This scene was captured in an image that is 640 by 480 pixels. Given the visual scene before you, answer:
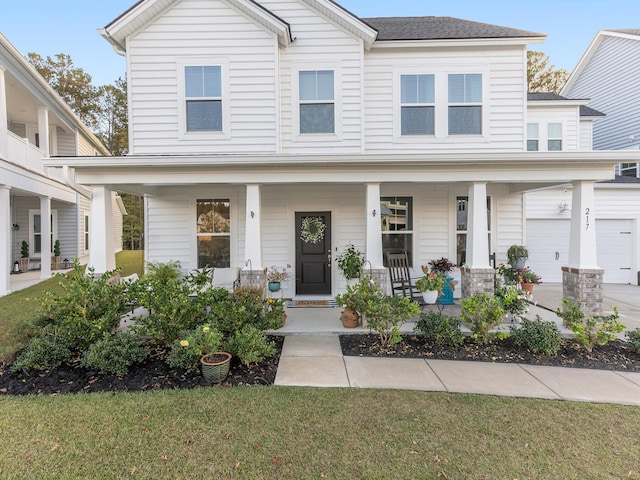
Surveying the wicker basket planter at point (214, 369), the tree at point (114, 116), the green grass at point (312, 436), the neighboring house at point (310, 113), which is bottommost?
the green grass at point (312, 436)

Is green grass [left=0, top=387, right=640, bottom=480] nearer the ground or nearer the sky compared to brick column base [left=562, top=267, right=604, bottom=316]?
nearer the ground

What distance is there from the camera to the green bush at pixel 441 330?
479 cm

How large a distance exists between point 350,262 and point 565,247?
7.12 metres

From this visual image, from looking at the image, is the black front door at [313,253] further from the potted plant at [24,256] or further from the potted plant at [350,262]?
the potted plant at [24,256]

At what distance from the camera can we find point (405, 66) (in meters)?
7.53

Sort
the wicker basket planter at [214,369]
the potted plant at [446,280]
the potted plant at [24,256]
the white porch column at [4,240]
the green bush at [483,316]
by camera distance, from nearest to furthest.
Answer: the wicker basket planter at [214,369] < the green bush at [483,316] < the potted plant at [446,280] < the white porch column at [4,240] < the potted plant at [24,256]

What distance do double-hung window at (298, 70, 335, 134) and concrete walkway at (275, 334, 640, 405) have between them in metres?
4.91

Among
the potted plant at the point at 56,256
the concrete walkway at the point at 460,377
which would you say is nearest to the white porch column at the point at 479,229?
the concrete walkway at the point at 460,377

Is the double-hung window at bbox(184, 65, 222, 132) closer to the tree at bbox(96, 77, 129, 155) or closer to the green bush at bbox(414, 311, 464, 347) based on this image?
the green bush at bbox(414, 311, 464, 347)

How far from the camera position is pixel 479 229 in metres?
5.83

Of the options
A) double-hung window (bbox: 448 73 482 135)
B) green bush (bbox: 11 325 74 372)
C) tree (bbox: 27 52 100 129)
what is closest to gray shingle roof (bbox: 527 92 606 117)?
double-hung window (bbox: 448 73 482 135)

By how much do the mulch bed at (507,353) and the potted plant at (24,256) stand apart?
43.1 ft

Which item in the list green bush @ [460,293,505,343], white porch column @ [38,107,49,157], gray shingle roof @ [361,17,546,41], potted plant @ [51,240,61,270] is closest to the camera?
green bush @ [460,293,505,343]

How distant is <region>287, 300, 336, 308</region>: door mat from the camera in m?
7.04
